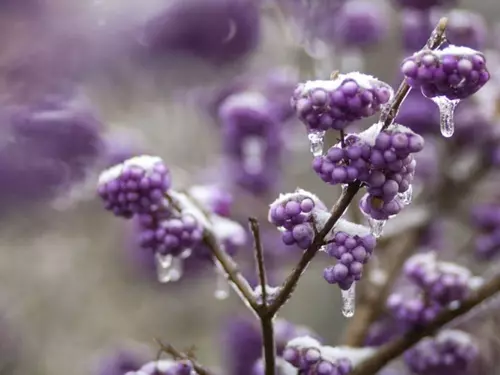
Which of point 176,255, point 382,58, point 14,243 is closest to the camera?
point 176,255

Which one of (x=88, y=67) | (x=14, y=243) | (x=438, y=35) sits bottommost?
(x=14, y=243)

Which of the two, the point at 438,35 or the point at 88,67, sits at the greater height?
the point at 438,35

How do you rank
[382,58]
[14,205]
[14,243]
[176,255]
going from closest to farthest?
1. [176,255]
2. [14,205]
3. [14,243]
4. [382,58]

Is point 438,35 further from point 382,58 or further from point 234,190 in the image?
point 382,58

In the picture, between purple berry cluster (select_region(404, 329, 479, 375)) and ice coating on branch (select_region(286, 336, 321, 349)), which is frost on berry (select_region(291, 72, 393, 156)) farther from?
purple berry cluster (select_region(404, 329, 479, 375))

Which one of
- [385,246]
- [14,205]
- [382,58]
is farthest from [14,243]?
[382,58]

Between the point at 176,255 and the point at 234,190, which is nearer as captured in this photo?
the point at 176,255
